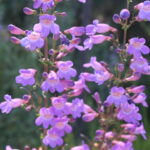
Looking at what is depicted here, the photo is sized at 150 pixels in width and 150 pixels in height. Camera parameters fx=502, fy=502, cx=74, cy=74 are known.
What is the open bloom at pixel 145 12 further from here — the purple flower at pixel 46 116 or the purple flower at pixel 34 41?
the purple flower at pixel 46 116

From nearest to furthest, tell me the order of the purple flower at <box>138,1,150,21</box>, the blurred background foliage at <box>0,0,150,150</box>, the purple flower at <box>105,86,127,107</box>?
1. the purple flower at <box>105,86,127,107</box>
2. the purple flower at <box>138,1,150,21</box>
3. the blurred background foliage at <box>0,0,150,150</box>

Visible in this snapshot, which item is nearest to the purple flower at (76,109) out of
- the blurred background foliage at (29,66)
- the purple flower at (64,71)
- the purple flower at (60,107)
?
the purple flower at (60,107)

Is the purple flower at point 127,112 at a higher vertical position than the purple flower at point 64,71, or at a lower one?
lower

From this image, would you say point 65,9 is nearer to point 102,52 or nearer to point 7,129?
point 102,52

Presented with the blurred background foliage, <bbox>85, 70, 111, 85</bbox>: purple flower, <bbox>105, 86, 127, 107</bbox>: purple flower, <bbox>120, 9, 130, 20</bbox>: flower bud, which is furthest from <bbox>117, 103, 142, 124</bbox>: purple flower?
the blurred background foliage

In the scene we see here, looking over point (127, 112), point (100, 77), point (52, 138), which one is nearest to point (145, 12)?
point (100, 77)

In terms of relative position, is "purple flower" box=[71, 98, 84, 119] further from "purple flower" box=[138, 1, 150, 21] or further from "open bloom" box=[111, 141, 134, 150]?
"purple flower" box=[138, 1, 150, 21]
